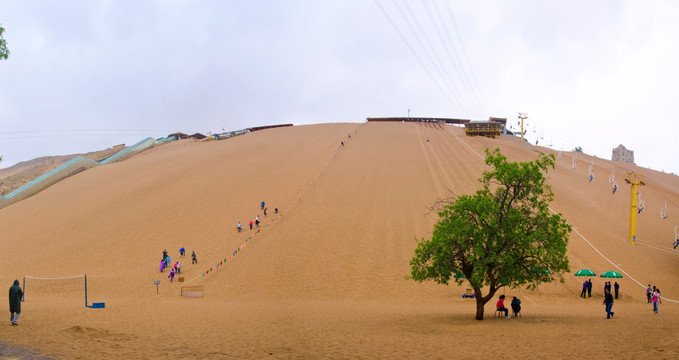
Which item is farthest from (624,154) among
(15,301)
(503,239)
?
(15,301)

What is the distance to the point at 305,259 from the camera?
3497cm

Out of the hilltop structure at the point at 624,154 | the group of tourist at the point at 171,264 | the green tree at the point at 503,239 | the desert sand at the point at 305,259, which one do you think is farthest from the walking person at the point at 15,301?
the hilltop structure at the point at 624,154

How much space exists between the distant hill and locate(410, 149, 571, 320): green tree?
61651 millimetres

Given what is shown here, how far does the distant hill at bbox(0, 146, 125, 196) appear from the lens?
77.0 m

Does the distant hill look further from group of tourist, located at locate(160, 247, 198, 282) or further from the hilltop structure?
the hilltop structure

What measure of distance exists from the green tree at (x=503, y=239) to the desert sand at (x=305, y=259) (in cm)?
174

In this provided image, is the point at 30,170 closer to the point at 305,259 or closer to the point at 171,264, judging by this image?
the point at 171,264

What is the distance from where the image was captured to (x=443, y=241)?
2081cm

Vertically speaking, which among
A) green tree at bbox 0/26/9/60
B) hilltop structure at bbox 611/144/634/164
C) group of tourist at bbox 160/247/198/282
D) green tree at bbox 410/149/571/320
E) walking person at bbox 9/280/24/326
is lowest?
group of tourist at bbox 160/247/198/282

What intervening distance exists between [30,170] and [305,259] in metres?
80.4

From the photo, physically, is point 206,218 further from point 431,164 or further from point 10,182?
point 10,182

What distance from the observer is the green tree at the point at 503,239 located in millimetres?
20516

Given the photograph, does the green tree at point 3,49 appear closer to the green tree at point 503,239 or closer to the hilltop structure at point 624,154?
the green tree at point 503,239

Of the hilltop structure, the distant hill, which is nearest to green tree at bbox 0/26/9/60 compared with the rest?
the distant hill
